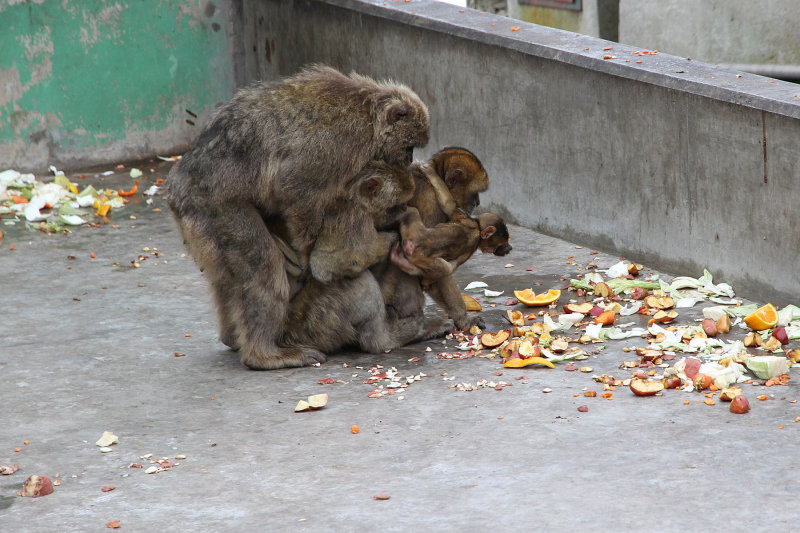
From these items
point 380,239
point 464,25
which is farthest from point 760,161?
point 464,25

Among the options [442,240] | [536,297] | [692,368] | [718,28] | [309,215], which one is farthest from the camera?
[718,28]

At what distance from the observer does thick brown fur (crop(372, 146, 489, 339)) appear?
19.7ft

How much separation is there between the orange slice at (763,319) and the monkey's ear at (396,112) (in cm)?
208

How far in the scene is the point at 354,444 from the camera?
4676 millimetres

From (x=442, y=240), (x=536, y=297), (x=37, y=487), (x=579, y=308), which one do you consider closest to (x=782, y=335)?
(x=579, y=308)

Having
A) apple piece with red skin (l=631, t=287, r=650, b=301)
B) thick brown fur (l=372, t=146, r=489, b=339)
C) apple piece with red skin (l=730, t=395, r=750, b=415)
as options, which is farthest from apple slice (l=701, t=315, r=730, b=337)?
thick brown fur (l=372, t=146, r=489, b=339)

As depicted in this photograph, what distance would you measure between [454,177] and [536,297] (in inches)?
40.5

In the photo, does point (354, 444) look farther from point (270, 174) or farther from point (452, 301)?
point (452, 301)

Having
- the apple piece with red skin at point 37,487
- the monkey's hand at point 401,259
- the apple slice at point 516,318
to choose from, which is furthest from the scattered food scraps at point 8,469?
the apple slice at point 516,318

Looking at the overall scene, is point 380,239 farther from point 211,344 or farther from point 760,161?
point 760,161

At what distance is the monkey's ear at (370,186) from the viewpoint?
556 cm

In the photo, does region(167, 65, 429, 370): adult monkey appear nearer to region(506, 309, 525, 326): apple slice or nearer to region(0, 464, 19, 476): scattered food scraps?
region(506, 309, 525, 326): apple slice

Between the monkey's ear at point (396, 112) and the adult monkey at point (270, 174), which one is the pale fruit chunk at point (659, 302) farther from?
the monkey's ear at point (396, 112)

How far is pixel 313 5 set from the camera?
9.21 meters
